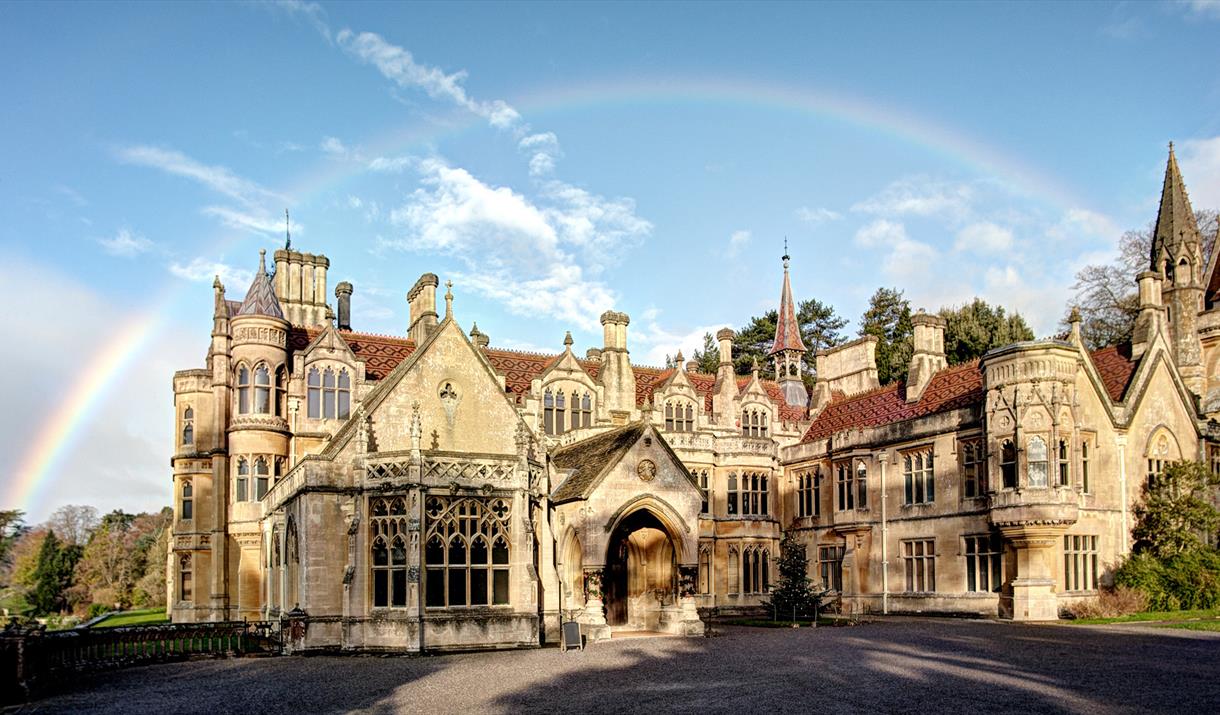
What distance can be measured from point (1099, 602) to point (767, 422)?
49.5 feet

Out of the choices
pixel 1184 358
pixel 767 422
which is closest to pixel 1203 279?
pixel 1184 358

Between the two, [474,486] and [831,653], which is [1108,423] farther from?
[474,486]

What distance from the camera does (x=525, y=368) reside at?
37.3 metres

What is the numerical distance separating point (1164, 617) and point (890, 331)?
42.3 meters

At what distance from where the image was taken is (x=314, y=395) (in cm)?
3281

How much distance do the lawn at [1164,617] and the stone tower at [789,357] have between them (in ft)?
68.7

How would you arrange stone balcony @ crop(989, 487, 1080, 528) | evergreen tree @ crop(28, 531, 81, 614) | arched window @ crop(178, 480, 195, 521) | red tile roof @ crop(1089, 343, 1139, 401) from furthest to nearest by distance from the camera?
evergreen tree @ crop(28, 531, 81, 614) < arched window @ crop(178, 480, 195, 521) < red tile roof @ crop(1089, 343, 1139, 401) < stone balcony @ crop(989, 487, 1080, 528)

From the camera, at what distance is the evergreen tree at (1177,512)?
3094cm

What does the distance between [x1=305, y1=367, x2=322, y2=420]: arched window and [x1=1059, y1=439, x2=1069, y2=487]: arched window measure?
76.9ft

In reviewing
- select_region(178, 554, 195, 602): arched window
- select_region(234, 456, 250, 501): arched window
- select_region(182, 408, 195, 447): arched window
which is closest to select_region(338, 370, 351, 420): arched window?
select_region(234, 456, 250, 501): arched window

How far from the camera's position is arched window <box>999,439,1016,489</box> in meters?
30.7

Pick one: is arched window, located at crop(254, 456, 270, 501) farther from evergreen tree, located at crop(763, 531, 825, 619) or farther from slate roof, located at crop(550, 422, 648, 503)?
evergreen tree, located at crop(763, 531, 825, 619)

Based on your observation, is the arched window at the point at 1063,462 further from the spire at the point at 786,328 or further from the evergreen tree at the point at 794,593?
the spire at the point at 786,328

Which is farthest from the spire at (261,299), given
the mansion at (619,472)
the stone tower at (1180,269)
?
the stone tower at (1180,269)
